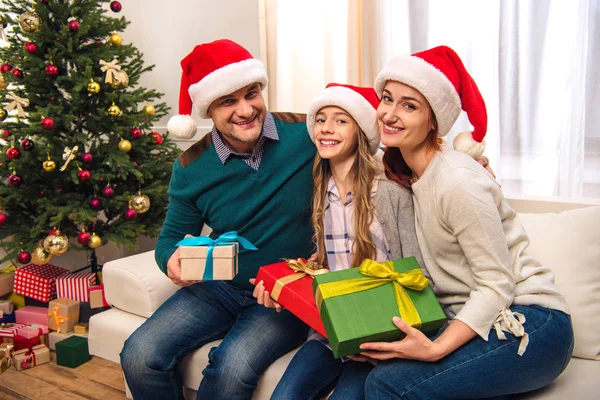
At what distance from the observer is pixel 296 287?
4.73ft

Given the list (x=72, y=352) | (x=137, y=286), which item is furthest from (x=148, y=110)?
(x=72, y=352)

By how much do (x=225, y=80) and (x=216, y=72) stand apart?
0.04m

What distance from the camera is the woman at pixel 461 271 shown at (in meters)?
1.21

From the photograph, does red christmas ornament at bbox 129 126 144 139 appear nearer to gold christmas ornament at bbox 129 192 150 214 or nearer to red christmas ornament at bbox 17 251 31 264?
gold christmas ornament at bbox 129 192 150 214

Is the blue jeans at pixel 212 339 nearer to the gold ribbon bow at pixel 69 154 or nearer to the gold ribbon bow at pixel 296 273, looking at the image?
the gold ribbon bow at pixel 296 273

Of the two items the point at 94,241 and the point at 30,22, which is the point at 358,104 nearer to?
the point at 94,241

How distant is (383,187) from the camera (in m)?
1.53

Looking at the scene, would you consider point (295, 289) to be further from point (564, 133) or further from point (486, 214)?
point (564, 133)

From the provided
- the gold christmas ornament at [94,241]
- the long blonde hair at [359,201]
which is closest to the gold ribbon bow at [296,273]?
the long blonde hair at [359,201]

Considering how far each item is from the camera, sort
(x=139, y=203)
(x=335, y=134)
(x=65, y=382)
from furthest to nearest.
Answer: (x=139, y=203), (x=65, y=382), (x=335, y=134)

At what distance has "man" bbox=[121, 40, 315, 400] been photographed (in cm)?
164

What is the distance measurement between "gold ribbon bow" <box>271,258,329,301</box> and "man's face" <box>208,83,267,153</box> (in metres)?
0.48

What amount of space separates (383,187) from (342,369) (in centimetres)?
56

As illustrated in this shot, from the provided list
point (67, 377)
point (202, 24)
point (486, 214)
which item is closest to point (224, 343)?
point (486, 214)
